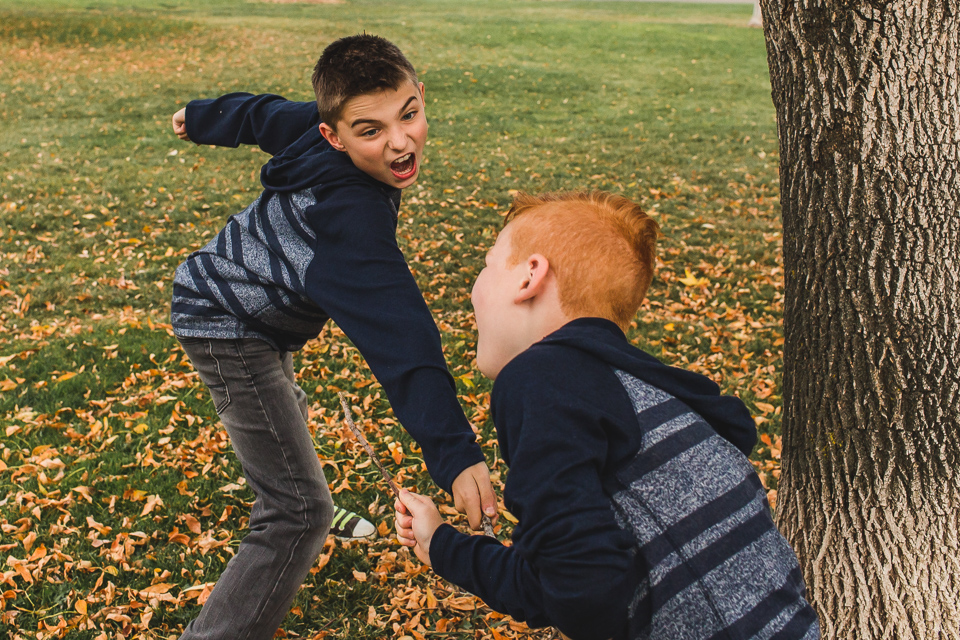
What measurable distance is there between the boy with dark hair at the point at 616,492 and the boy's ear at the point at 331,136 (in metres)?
1.01

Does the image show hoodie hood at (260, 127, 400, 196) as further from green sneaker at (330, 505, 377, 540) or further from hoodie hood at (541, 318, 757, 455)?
green sneaker at (330, 505, 377, 540)

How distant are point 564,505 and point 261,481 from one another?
1552mm

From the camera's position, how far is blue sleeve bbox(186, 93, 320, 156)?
9.23 ft

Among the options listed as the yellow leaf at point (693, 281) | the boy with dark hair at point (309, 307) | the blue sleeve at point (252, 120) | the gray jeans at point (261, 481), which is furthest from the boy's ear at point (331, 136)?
the yellow leaf at point (693, 281)

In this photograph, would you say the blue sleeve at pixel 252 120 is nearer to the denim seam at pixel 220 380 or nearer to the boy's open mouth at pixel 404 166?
the boy's open mouth at pixel 404 166

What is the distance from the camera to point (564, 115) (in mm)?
14445

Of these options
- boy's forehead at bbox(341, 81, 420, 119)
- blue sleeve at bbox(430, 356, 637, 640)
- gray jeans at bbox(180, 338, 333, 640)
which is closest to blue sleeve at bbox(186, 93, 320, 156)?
boy's forehead at bbox(341, 81, 420, 119)

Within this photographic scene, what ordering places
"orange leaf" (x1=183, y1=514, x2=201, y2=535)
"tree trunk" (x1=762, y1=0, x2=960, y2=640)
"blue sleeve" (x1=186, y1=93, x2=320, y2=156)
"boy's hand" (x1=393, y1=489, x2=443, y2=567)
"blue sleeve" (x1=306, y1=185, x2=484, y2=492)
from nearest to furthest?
"boy's hand" (x1=393, y1=489, x2=443, y2=567)
"blue sleeve" (x1=306, y1=185, x2=484, y2=492)
"tree trunk" (x1=762, y1=0, x2=960, y2=640)
"blue sleeve" (x1=186, y1=93, x2=320, y2=156)
"orange leaf" (x1=183, y1=514, x2=201, y2=535)

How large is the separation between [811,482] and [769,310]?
13.3 ft

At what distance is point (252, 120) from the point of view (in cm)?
294

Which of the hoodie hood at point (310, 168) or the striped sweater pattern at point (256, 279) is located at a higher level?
the hoodie hood at point (310, 168)

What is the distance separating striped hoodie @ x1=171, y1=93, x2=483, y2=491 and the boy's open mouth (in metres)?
A: 0.07

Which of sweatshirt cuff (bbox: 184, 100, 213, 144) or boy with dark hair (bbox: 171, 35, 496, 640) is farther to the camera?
sweatshirt cuff (bbox: 184, 100, 213, 144)

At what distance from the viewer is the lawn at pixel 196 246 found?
11.8 feet
